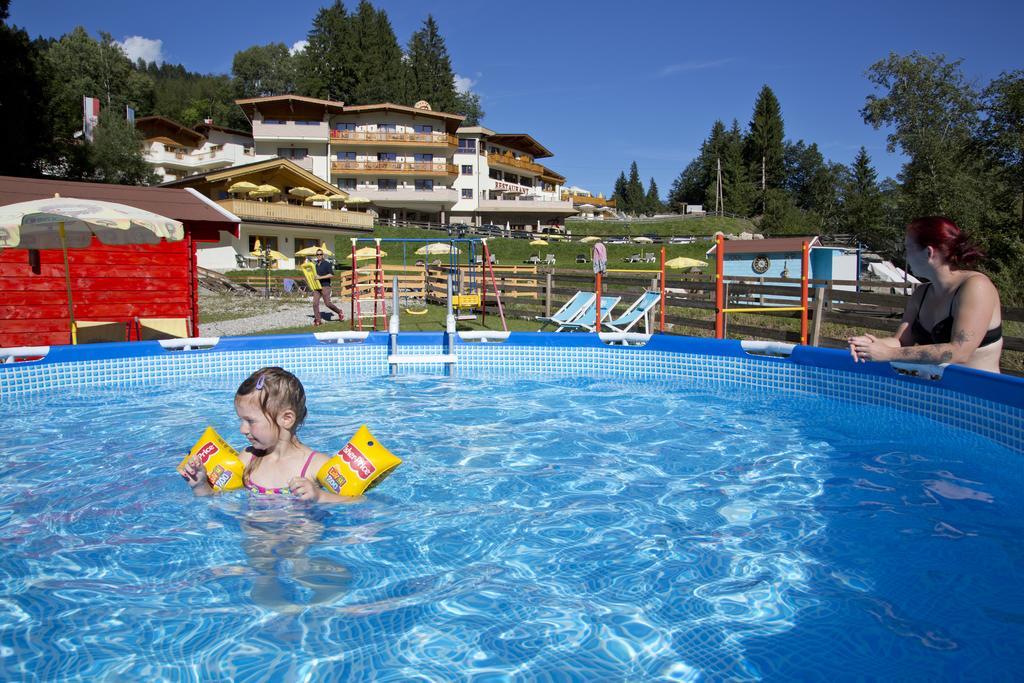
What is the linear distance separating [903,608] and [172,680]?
2.87 metres

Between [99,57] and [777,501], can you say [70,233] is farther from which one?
[99,57]

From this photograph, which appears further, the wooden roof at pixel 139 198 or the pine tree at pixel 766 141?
the pine tree at pixel 766 141

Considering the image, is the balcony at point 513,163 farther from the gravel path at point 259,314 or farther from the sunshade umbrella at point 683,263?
the gravel path at point 259,314

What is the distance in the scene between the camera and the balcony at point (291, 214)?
31.3m

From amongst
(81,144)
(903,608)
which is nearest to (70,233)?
(903,608)

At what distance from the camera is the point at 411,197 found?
5147 centimetres

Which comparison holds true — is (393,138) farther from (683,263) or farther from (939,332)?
(939,332)

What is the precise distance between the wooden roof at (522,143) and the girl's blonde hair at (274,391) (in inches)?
2212

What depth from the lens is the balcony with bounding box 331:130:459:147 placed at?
1965 inches

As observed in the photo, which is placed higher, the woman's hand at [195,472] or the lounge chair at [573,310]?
Result: the lounge chair at [573,310]

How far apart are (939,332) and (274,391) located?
151 inches

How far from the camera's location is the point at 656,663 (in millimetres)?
2588

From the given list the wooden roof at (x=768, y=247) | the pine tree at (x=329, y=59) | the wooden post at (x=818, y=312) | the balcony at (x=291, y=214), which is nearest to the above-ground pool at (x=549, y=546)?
the wooden post at (x=818, y=312)

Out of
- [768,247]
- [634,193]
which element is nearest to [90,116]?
[768,247]
